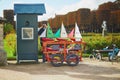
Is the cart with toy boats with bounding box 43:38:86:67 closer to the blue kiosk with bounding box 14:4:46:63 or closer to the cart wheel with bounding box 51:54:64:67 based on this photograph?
the cart wheel with bounding box 51:54:64:67

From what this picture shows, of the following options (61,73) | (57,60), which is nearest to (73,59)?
(57,60)

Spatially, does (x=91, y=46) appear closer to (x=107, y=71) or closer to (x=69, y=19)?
(x=107, y=71)

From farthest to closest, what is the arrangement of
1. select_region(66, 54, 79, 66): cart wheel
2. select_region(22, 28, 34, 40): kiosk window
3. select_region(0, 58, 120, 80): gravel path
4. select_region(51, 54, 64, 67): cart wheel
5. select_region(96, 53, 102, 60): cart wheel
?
select_region(96, 53, 102, 60): cart wheel → select_region(22, 28, 34, 40): kiosk window → select_region(66, 54, 79, 66): cart wheel → select_region(51, 54, 64, 67): cart wheel → select_region(0, 58, 120, 80): gravel path

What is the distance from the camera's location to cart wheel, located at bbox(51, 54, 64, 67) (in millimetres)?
13656

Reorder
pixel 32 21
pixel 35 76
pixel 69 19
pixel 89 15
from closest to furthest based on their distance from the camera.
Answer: pixel 35 76
pixel 32 21
pixel 89 15
pixel 69 19

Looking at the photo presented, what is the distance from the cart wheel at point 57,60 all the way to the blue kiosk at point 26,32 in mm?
1327

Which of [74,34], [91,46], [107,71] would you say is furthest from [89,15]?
[107,71]

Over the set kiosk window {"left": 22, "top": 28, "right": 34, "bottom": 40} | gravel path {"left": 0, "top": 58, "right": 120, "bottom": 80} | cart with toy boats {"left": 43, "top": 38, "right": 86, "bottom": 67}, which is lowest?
gravel path {"left": 0, "top": 58, "right": 120, "bottom": 80}

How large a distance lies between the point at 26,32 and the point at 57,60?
6.76 feet

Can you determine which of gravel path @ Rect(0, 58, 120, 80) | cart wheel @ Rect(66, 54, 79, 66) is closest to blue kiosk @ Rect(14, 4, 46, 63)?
gravel path @ Rect(0, 58, 120, 80)

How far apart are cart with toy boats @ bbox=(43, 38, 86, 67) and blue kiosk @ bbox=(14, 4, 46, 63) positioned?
2.03ft

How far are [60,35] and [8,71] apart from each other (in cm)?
366

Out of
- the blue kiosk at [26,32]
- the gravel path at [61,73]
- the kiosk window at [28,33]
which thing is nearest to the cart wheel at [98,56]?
the gravel path at [61,73]

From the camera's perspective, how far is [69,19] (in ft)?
144
